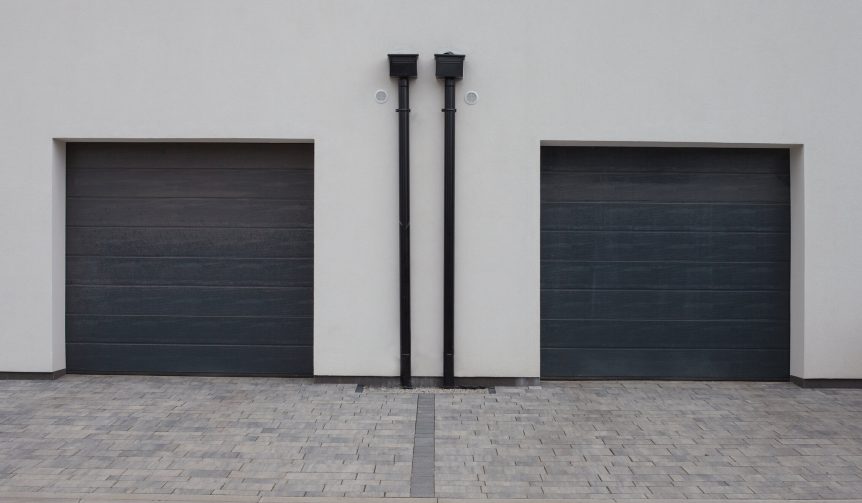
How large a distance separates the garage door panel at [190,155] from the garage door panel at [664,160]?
279cm

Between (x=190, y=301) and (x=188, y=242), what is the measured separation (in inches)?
25.5

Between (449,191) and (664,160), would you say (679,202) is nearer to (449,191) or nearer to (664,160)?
(664,160)

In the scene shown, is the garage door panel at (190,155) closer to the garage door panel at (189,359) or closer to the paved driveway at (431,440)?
the garage door panel at (189,359)

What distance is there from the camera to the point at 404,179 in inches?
270

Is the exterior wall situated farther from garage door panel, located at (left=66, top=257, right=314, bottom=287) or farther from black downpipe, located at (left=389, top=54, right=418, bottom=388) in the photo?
garage door panel, located at (left=66, top=257, right=314, bottom=287)

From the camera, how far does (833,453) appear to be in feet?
16.9

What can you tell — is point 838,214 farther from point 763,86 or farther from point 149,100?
point 149,100

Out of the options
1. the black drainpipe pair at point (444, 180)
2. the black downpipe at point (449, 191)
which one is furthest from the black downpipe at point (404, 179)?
the black downpipe at point (449, 191)

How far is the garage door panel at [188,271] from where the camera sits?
7.48 m

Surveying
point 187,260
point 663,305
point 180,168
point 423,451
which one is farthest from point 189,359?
point 663,305

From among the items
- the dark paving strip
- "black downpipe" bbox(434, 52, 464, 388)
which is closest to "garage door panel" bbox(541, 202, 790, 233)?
"black downpipe" bbox(434, 52, 464, 388)

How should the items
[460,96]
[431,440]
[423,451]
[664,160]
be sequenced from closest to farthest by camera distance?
[423,451] → [431,440] → [460,96] → [664,160]

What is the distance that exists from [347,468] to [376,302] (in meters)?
2.47

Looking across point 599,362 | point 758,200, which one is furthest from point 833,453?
point 758,200
